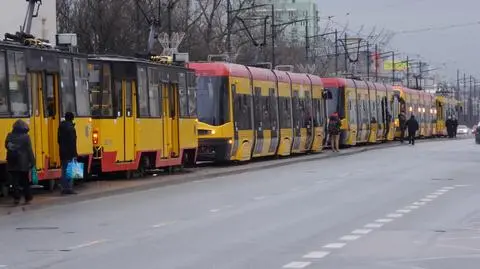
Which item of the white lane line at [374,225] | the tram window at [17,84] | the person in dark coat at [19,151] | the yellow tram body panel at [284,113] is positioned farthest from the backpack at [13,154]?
A: the yellow tram body panel at [284,113]

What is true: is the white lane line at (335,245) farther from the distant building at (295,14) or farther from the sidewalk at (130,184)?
the distant building at (295,14)

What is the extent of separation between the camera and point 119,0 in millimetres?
54562

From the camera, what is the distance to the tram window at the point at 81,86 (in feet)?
71.4

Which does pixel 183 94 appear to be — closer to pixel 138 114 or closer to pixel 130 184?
pixel 138 114

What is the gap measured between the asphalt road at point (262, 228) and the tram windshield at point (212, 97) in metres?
6.44

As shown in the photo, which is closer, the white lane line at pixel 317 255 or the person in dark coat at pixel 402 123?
the white lane line at pixel 317 255

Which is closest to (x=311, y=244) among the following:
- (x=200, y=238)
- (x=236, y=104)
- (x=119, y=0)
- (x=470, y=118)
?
(x=200, y=238)

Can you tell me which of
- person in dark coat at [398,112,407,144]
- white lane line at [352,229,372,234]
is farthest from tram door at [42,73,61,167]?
person in dark coat at [398,112,407,144]

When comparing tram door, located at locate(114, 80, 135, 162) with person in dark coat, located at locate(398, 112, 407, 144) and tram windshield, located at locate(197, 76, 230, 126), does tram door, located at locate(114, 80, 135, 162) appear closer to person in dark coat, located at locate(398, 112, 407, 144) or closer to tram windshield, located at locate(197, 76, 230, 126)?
tram windshield, located at locate(197, 76, 230, 126)

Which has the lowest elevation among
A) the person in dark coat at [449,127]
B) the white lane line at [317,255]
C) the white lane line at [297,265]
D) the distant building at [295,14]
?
the person in dark coat at [449,127]

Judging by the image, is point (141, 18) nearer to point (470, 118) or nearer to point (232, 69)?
point (232, 69)

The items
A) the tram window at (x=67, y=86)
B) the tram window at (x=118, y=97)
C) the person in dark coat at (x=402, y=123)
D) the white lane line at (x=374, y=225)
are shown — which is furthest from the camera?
the person in dark coat at (x=402, y=123)

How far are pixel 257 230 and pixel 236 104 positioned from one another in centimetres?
1784

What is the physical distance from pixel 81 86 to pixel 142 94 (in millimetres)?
3361
